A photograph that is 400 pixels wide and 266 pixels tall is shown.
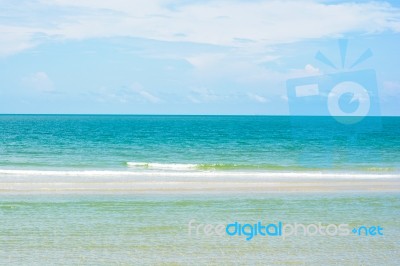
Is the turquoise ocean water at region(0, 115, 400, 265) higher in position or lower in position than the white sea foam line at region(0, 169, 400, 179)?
lower

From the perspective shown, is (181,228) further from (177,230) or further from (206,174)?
(206,174)

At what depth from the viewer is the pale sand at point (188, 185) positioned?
788 inches

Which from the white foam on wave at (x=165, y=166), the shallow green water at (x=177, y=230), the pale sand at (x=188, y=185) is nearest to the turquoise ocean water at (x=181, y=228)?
the shallow green water at (x=177, y=230)

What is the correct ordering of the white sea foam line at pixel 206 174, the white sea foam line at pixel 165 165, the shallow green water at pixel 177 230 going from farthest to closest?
the white sea foam line at pixel 165 165, the white sea foam line at pixel 206 174, the shallow green water at pixel 177 230

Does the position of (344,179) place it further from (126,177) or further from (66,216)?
(66,216)

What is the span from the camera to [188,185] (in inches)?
863

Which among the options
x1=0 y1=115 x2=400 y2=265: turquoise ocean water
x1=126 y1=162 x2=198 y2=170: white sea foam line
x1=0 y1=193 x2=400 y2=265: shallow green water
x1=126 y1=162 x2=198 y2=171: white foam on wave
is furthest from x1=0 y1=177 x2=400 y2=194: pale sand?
x1=126 y1=162 x2=198 y2=170: white sea foam line

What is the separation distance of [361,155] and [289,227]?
97.6 ft

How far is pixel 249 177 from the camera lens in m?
25.6

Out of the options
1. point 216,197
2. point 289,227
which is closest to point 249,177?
point 216,197

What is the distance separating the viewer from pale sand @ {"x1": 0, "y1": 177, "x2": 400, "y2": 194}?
2002 cm
